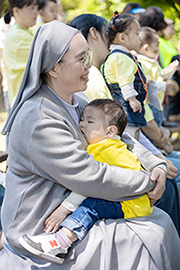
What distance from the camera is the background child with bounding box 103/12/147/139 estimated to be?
104 inches

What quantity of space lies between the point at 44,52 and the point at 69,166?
0.59 metres

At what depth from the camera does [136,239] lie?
174 cm

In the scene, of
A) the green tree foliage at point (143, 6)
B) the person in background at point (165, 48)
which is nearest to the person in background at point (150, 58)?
the person in background at point (165, 48)

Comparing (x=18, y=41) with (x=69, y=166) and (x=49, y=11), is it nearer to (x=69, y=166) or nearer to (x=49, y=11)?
(x=49, y=11)

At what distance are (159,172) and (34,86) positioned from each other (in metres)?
0.90

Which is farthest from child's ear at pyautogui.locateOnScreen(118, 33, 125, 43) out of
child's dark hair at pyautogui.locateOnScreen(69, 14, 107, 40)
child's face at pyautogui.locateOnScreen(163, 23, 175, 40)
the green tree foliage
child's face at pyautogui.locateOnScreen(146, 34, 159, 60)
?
Answer: the green tree foliage

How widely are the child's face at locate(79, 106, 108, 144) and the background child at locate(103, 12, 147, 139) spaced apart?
29.3 inches

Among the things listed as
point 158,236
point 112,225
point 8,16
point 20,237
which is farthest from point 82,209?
point 8,16

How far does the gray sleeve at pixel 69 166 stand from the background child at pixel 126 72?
1.04 meters

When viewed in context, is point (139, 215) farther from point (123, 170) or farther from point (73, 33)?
point (73, 33)

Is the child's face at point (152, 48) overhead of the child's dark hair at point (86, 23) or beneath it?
beneath

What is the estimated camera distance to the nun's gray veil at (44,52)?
5.41 feet

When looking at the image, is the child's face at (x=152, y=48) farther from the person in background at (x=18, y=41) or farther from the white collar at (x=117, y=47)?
the person in background at (x=18, y=41)

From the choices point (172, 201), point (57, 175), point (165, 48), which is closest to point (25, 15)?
point (165, 48)
